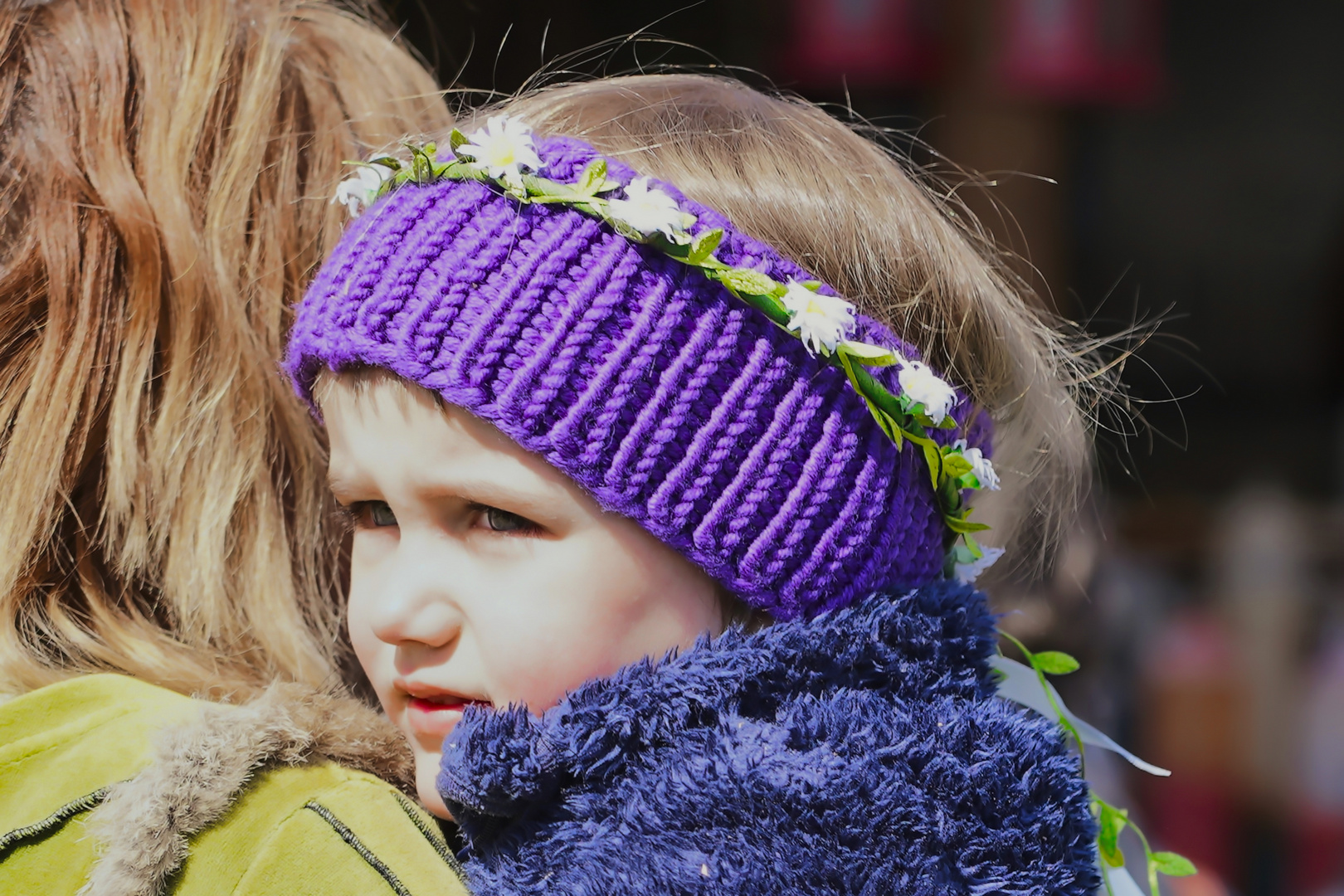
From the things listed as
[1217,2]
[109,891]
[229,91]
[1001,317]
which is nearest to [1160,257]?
[1217,2]

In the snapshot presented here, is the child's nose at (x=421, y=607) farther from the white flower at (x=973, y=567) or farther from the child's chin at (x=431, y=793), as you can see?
the white flower at (x=973, y=567)

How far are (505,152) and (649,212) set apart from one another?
0.15 meters

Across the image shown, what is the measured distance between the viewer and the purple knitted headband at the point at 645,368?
41.1 inches

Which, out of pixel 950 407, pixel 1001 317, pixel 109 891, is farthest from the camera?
pixel 1001 317

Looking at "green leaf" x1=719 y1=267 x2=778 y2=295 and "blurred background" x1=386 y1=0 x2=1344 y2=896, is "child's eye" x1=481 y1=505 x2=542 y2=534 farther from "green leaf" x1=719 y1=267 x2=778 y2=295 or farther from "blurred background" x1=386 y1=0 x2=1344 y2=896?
"blurred background" x1=386 y1=0 x2=1344 y2=896

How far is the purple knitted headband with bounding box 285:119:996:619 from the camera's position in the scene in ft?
3.43

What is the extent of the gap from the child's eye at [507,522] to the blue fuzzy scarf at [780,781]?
0.15 m

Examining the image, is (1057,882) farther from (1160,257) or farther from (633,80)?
(1160,257)

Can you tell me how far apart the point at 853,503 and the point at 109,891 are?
684 mm

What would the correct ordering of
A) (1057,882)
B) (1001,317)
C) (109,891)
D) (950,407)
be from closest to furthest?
(109,891)
(1057,882)
(950,407)
(1001,317)

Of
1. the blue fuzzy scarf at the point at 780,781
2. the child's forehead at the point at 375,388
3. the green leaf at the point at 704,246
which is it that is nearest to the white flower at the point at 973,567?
the blue fuzzy scarf at the point at 780,781

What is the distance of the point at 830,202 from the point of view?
→ 1158mm

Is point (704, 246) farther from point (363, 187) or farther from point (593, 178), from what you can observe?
point (363, 187)

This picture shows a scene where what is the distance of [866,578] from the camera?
110 centimetres
